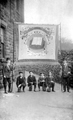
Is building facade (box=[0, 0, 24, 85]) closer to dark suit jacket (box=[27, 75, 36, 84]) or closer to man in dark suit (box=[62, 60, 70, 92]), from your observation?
dark suit jacket (box=[27, 75, 36, 84])

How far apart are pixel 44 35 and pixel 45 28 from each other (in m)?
0.22

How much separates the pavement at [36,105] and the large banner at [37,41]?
1.24 m

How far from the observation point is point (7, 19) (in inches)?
264

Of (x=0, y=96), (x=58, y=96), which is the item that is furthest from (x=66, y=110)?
(x=0, y=96)

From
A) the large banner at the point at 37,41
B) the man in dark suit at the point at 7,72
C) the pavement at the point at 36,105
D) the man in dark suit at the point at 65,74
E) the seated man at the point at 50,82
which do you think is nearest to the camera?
the pavement at the point at 36,105

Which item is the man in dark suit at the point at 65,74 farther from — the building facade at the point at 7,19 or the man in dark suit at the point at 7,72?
the building facade at the point at 7,19

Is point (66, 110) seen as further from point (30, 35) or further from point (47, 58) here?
point (30, 35)

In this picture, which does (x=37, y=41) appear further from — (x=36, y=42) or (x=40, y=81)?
(x=40, y=81)

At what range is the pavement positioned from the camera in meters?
4.45

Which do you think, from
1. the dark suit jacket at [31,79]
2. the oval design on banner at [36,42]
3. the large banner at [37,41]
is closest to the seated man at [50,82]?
A: the dark suit jacket at [31,79]

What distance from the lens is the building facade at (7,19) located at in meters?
6.27

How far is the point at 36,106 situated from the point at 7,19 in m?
3.44

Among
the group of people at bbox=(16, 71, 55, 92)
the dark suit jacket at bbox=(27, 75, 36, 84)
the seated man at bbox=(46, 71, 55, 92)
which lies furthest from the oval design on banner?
the dark suit jacket at bbox=(27, 75, 36, 84)

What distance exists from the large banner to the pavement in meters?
1.24
